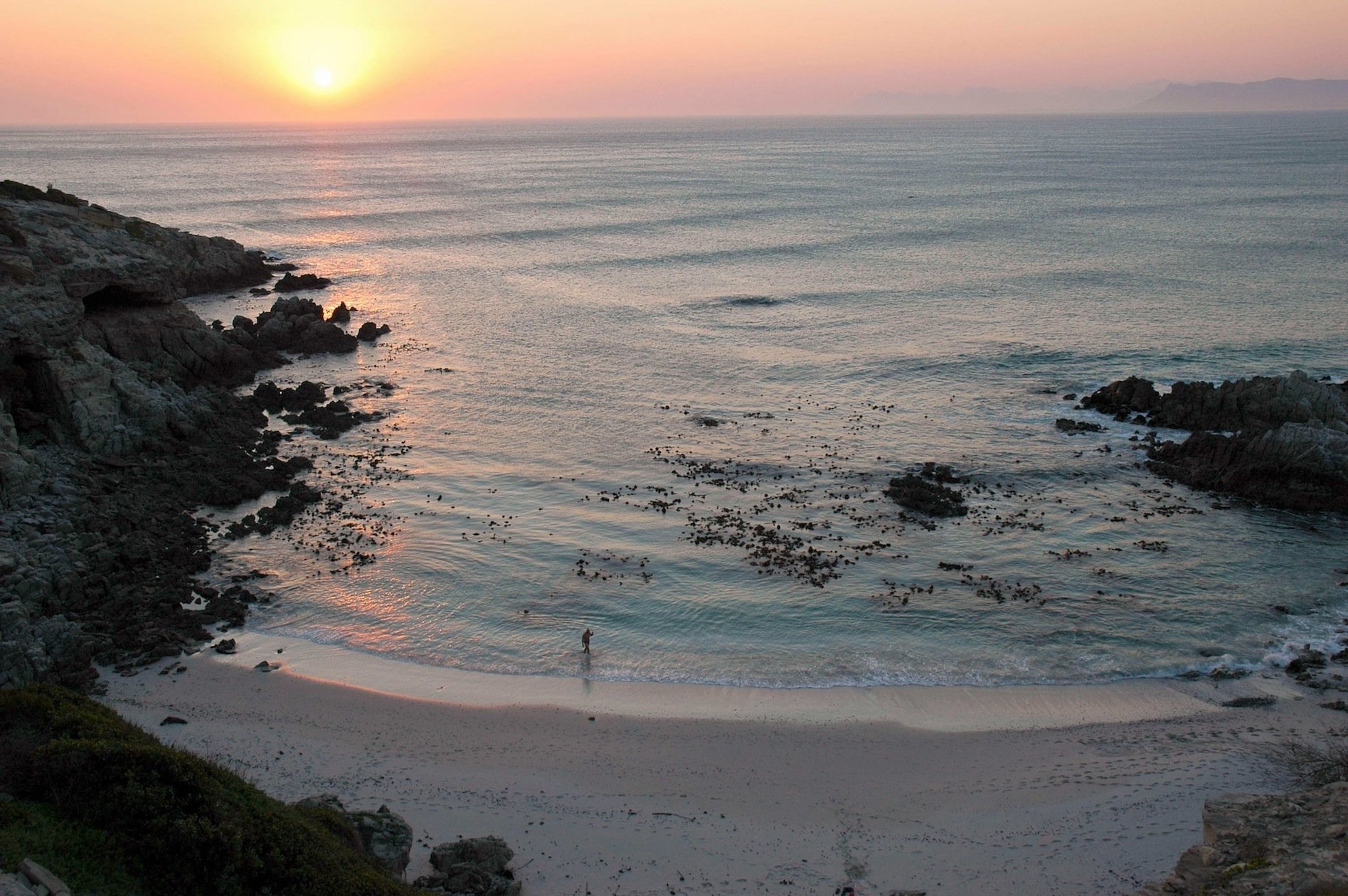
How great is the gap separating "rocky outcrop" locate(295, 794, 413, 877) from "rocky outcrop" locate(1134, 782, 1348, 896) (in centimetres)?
1292

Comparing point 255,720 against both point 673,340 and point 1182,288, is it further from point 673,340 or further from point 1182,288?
point 1182,288

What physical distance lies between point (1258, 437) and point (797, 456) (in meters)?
17.8

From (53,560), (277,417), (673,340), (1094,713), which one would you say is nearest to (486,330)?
(673,340)

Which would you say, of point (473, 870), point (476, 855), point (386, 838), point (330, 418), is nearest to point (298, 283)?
point (330, 418)

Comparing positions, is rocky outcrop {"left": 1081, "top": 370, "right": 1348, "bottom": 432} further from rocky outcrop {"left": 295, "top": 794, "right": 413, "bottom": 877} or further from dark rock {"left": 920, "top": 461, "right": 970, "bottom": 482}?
rocky outcrop {"left": 295, "top": 794, "right": 413, "bottom": 877}

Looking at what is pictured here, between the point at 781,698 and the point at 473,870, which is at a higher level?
the point at 473,870

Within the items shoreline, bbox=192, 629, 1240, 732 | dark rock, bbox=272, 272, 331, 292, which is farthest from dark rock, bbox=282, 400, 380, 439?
dark rock, bbox=272, 272, 331, 292

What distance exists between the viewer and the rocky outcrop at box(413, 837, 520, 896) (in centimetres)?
1576

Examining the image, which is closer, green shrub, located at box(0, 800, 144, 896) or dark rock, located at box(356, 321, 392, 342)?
green shrub, located at box(0, 800, 144, 896)

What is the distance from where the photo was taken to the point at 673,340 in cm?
5634

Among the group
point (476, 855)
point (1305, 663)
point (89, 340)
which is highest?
point (89, 340)

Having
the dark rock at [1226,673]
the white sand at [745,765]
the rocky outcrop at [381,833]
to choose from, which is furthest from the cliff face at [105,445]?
the dark rock at [1226,673]

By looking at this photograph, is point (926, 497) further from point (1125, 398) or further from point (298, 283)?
point (298, 283)

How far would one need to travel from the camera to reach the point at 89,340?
39344 mm
